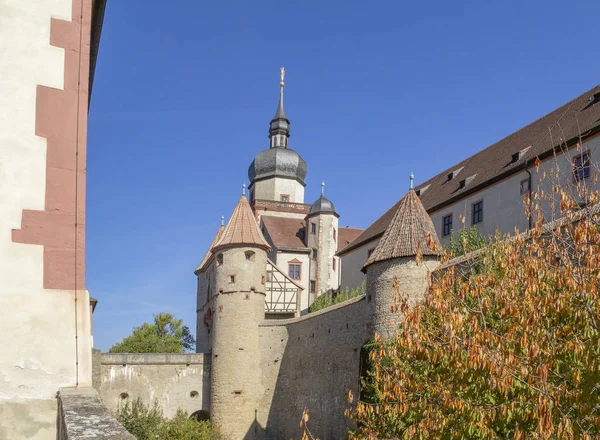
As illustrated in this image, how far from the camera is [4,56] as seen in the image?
4773mm

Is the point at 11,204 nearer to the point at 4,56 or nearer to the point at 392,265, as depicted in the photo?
the point at 4,56

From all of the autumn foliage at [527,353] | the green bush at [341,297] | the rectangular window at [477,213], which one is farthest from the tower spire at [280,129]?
the autumn foliage at [527,353]

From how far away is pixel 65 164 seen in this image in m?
4.71

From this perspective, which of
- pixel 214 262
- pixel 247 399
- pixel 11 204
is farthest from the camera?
pixel 214 262

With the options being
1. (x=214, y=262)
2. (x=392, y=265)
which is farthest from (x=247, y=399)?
(x=392, y=265)

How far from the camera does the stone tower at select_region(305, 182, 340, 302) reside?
2119 inches

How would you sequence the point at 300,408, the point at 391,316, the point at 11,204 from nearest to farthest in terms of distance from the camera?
the point at 11,204 < the point at 391,316 < the point at 300,408

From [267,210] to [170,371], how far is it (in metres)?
23.1

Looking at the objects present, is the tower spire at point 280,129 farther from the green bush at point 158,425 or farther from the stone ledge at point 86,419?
the stone ledge at point 86,419

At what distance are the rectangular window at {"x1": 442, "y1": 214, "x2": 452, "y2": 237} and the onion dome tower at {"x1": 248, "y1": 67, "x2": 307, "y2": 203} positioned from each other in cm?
3119

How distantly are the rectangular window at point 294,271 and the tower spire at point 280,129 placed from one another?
15.1m

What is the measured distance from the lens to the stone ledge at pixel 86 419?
3092 millimetres

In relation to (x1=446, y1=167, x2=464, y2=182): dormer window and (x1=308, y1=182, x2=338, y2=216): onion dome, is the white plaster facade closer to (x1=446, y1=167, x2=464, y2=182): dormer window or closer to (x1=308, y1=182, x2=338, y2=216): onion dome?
(x1=446, y1=167, x2=464, y2=182): dormer window

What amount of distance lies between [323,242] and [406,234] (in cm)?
3041
